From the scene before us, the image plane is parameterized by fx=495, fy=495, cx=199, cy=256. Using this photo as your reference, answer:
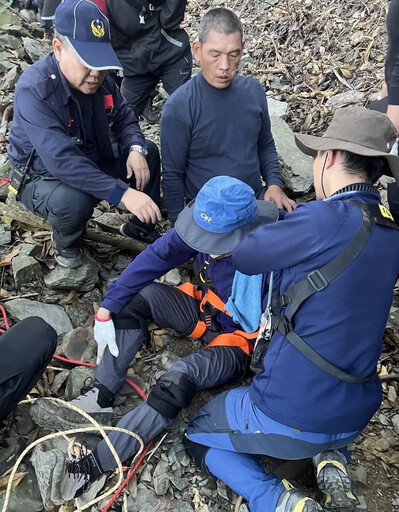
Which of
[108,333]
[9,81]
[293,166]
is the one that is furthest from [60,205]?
[9,81]

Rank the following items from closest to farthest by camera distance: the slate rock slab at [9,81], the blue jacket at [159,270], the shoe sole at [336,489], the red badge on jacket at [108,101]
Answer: the shoe sole at [336,489]
the blue jacket at [159,270]
the red badge on jacket at [108,101]
the slate rock slab at [9,81]

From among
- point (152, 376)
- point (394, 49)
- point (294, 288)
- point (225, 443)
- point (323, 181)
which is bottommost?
point (152, 376)

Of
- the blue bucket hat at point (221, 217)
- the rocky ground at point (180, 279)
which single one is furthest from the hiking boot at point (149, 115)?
the blue bucket hat at point (221, 217)

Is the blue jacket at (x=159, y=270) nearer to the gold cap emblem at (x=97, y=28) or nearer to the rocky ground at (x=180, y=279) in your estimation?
the rocky ground at (x=180, y=279)

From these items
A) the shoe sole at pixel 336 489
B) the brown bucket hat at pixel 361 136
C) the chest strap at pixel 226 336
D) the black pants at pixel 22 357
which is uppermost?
the brown bucket hat at pixel 361 136

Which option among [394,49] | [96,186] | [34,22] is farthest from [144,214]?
[34,22]

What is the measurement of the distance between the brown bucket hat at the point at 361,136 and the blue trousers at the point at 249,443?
1.54 m

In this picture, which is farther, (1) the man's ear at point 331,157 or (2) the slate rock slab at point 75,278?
(2) the slate rock slab at point 75,278

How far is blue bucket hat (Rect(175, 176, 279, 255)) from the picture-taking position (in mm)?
3036

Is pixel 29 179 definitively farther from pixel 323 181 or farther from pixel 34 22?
pixel 34 22

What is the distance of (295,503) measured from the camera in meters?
2.65

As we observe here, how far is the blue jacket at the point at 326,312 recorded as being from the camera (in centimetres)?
241

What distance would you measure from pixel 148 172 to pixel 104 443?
7.95ft

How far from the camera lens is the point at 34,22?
35.0ft
